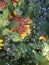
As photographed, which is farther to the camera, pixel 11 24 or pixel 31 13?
pixel 31 13

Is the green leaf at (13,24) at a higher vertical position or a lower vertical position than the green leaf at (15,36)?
higher

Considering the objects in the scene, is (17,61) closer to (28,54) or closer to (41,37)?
(28,54)

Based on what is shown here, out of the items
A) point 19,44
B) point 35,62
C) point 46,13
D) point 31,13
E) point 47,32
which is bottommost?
point 35,62

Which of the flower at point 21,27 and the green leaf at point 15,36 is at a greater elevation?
the flower at point 21,27

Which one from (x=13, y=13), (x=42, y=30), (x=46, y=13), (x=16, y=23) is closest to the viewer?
(x=16, y=23)

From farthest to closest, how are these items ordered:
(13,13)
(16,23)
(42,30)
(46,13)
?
(46,13)
(42,30)
(13,13)
(16,23)

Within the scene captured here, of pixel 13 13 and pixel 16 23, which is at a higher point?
pixel 13 13

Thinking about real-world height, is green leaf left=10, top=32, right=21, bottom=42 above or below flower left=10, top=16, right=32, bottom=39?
below

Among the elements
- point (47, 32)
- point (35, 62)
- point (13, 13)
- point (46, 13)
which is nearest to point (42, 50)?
point (35, 62)

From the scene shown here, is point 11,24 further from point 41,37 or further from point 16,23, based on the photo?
point 41,37

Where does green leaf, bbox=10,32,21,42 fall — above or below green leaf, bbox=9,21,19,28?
below
